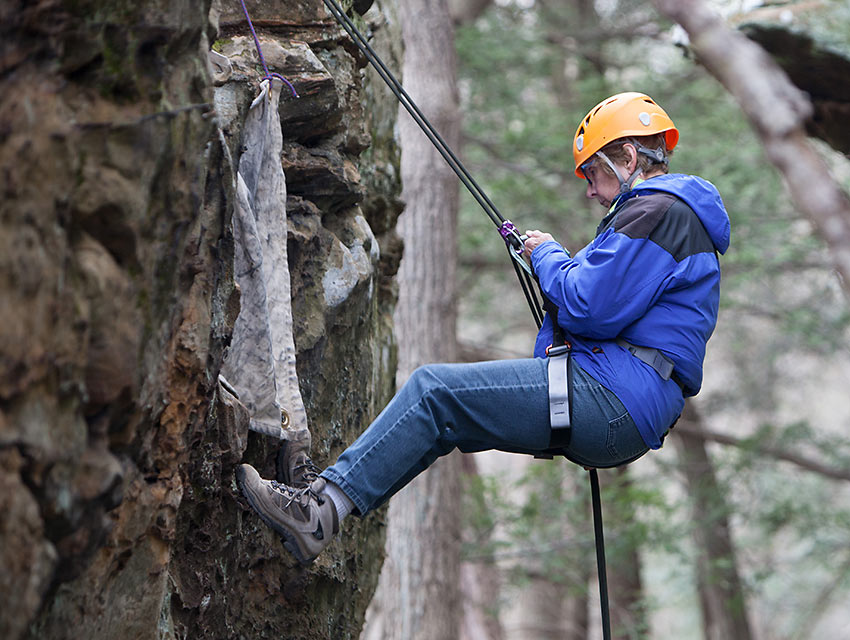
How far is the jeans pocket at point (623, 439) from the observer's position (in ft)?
12.5

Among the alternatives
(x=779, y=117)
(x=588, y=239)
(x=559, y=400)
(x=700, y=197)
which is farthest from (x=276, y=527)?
(x=588, y=239)

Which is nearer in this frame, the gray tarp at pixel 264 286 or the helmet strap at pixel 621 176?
the gray tarp at pixel 264 286

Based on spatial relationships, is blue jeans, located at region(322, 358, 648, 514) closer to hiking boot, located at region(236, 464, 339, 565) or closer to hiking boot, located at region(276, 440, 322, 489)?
hiking boot, located at region(236, 464, 339, 565)

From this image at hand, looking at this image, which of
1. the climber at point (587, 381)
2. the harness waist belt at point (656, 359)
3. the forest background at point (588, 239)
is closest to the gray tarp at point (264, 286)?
the climber at point (587, 381)

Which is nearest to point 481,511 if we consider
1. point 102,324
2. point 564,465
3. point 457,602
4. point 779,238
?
point 564,465

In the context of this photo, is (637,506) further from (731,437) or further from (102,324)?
(102,324)

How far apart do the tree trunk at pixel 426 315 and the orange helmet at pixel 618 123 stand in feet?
14.9

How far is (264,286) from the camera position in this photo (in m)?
4.08

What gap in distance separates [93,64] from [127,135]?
0.72ft

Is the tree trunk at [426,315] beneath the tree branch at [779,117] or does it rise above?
beneath

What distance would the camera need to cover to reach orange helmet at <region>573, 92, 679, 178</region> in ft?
13.8

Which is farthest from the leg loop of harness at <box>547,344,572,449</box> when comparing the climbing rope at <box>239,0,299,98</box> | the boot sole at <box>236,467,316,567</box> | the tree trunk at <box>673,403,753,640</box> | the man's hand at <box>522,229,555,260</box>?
the tree trunk at <box>673,403,753,640</box>

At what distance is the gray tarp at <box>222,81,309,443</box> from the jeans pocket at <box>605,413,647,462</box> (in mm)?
1340

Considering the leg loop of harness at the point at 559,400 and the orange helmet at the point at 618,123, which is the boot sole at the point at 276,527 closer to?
the leg loop of harness at the point at 559,400
